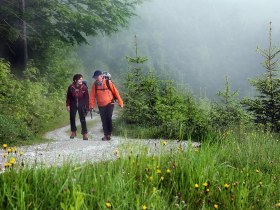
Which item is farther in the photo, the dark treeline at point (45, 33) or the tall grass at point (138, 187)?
the dark treeline at point (45, 33)

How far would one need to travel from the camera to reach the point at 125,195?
426 cm

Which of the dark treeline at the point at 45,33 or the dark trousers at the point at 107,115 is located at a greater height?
the dark treeline at the point at 45,33

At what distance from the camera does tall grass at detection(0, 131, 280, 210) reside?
4.11 m

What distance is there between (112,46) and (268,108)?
409 feet

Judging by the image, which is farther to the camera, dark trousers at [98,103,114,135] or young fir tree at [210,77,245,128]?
young fir tree at [210,77,245,128]

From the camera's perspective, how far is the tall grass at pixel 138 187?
411 centimetres

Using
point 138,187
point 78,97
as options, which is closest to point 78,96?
point 78,97

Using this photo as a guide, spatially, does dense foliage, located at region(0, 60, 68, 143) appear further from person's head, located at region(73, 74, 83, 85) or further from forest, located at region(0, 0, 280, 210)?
person's head, located at region(73, 74, 83, 85)

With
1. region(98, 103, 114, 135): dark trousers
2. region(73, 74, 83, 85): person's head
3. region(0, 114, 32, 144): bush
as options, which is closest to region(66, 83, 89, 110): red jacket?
region(73, 74, 83, 85): person's head

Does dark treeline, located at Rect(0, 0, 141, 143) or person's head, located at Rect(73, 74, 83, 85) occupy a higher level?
dark treeline, located at Rect(0, 0, 141, 143)

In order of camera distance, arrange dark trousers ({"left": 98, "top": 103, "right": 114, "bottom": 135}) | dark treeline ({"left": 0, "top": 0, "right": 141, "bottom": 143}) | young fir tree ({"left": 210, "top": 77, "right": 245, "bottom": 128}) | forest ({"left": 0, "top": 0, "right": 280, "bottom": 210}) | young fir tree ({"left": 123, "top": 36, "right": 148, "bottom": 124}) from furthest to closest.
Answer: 1. dark treeline ({"left": 0, "top": 0, "right": 141, "bottom": 143})
2. young fir tree ({"left": 123, "top": 36, "right": 148, "bottom": 124})
3. young fir tree ({"left": 210, "top": 77, "right": 245, "bottom": 128})
4. dark trousers ({"left": 98, "top": 103, "right": 114, "bottom": 135})
5. forest ({"left": 0, "top": 0, "right": 280, "bottom": 210})

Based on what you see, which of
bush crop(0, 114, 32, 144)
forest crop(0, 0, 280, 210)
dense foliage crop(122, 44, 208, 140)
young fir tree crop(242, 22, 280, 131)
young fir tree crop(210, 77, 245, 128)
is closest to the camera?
forest crop(0, 0, 280, 210)

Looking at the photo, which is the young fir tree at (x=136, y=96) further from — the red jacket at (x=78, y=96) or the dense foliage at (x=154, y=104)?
the red jacket at (x=78, y=96)

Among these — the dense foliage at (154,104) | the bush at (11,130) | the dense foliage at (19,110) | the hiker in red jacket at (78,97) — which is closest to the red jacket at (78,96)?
the hiker in red jacket at (78,97)
